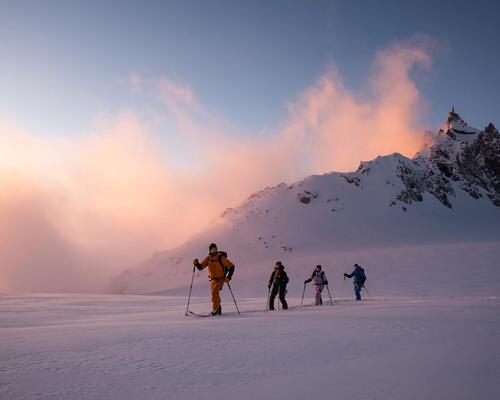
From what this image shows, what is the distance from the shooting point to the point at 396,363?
4797 mm

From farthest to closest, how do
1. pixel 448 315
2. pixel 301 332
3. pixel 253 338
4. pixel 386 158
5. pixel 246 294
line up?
pixel 386 158, pixel 246 294, pixel 448 315, pixel 301 332, pixel 253 338

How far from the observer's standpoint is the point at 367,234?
4919 cm

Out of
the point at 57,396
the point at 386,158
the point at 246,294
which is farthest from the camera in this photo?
the point at 386,158

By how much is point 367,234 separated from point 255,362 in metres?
47.2

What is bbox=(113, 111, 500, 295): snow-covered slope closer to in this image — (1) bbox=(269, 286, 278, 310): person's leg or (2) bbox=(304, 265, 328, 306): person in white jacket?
(2) bbox=(304, 265, 328, 306): person in white jacket

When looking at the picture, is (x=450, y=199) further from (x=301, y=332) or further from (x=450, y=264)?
(x=301, y=332)

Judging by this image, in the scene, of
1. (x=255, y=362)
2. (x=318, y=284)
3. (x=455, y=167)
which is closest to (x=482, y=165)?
(x=455, y=167)

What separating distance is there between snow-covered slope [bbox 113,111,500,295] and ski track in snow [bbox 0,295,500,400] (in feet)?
69.9

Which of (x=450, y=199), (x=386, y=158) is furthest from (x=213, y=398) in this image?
(x=450, y=199)

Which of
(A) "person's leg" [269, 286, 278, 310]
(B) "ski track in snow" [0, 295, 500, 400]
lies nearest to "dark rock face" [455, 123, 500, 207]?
(A) "person's leg" [269, 286, 278, 310]

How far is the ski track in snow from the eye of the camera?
383 cm

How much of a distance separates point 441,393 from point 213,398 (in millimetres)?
2367

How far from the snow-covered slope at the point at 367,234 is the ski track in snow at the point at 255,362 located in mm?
21294

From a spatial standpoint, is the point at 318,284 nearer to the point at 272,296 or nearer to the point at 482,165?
the point at 272,296
